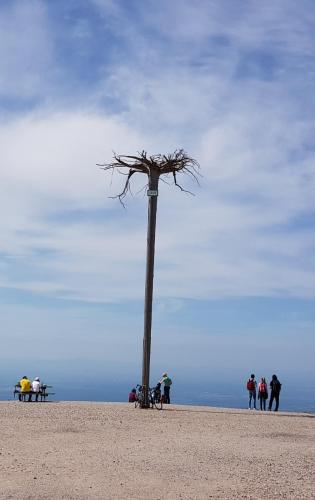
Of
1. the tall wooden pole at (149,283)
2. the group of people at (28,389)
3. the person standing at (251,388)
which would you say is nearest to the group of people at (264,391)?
the person standing at (251,388)

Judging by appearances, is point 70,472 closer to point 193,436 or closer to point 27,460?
point 27,460

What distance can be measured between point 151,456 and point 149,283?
32.4ft

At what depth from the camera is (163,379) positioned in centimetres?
2573

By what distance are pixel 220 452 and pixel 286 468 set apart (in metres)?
1.63

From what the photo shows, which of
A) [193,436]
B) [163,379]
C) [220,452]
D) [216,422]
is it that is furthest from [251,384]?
[220,452]

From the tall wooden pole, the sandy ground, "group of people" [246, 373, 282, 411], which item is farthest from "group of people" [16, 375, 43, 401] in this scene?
"group of people" [246, 373, 282, 411]

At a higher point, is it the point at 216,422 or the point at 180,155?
the point at 180,155

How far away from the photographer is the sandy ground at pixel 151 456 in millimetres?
9961

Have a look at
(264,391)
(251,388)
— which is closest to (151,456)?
(264,391)

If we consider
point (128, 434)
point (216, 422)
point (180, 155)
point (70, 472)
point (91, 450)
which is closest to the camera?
point (70, 472)

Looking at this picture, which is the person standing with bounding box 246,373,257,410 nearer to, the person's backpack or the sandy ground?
the person's backpack

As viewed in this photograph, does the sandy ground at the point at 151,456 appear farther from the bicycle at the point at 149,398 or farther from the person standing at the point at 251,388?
the person standing at the point at 251,388

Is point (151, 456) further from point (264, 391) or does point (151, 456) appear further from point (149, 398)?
point (264, 391)

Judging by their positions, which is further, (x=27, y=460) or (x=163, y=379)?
(x=163, y=379)
